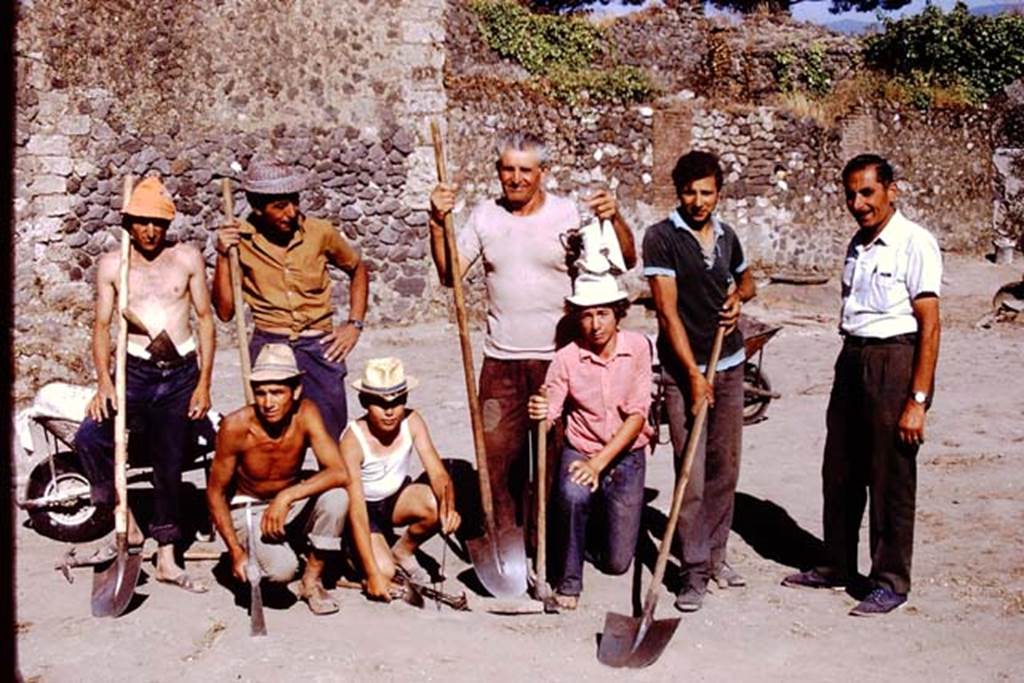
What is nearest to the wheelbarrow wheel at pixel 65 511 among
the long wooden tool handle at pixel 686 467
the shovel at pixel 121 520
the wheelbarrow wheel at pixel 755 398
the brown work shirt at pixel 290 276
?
the shovel at pixel 121 520

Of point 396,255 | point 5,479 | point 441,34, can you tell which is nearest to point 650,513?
point 5,479

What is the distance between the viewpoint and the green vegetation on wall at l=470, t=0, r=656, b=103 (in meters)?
16.1

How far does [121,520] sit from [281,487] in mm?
753

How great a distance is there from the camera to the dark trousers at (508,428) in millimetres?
5785

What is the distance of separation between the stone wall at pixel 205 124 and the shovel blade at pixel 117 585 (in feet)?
17.7

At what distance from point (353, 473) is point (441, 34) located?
8.84 meters

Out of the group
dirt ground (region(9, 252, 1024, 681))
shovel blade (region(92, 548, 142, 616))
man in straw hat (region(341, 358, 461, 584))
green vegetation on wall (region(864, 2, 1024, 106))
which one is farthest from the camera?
green vegetation on wall (region(864, 2, 1024, 106))

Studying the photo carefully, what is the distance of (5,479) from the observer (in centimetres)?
708

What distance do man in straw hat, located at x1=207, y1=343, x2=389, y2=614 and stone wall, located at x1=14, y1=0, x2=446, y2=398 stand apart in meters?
5.84

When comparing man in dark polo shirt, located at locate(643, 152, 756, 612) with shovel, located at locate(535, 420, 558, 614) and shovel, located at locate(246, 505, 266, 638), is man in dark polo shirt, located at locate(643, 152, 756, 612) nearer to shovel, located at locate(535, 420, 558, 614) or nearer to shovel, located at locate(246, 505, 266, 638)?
shovel, located at locate(535, 420, 558, 614)

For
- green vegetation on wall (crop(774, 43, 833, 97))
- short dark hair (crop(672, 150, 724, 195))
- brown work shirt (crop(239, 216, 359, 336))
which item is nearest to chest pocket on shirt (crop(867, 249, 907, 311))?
short dark hair (crop(672, 150, 724, 195))

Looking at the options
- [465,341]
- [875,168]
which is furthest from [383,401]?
[875,168]

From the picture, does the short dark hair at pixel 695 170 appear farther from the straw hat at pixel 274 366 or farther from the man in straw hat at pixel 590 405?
the straw hat at pixel 274 366

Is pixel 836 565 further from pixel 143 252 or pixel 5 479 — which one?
pixel 5 479
